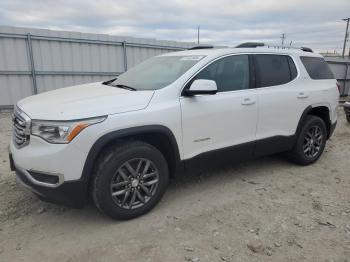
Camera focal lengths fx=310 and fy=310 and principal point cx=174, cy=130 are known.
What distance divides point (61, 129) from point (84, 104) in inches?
13.6

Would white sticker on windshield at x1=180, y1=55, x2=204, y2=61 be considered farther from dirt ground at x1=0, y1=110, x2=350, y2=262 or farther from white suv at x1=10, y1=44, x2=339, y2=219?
dirt ground at x1=0, y1=110, x2=350, y2=262

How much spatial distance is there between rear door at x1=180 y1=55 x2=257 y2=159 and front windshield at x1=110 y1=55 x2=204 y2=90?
9.2 inches

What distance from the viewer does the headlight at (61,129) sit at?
8.95 ft

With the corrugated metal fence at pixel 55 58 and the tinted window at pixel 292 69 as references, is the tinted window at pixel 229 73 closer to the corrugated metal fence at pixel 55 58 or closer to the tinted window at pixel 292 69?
the tinted window at pixel 292 69

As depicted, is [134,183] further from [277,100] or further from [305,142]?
[305,142]

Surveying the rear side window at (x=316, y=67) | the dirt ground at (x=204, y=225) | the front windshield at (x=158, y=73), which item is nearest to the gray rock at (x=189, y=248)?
the dirt ground at (x=204, y=225)

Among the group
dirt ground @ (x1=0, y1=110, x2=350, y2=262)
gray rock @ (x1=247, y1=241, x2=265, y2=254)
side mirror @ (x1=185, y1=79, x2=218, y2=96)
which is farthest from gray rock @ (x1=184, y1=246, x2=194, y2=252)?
side mirror @ (x1=185, y1=79, x2=218, y2=96)

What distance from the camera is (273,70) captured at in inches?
172

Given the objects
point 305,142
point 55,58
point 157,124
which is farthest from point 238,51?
point 55,58

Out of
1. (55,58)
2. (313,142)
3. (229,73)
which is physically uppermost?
(55,58)

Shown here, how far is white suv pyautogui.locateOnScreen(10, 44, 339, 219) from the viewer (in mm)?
2801

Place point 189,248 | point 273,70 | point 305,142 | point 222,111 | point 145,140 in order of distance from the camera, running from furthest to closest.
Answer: point 305,142
point 273,70
point 222,111
point 145,140
point 189,248

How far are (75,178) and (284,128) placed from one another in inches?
118

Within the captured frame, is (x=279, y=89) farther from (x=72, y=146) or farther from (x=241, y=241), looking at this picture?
(x=72, y=146)
